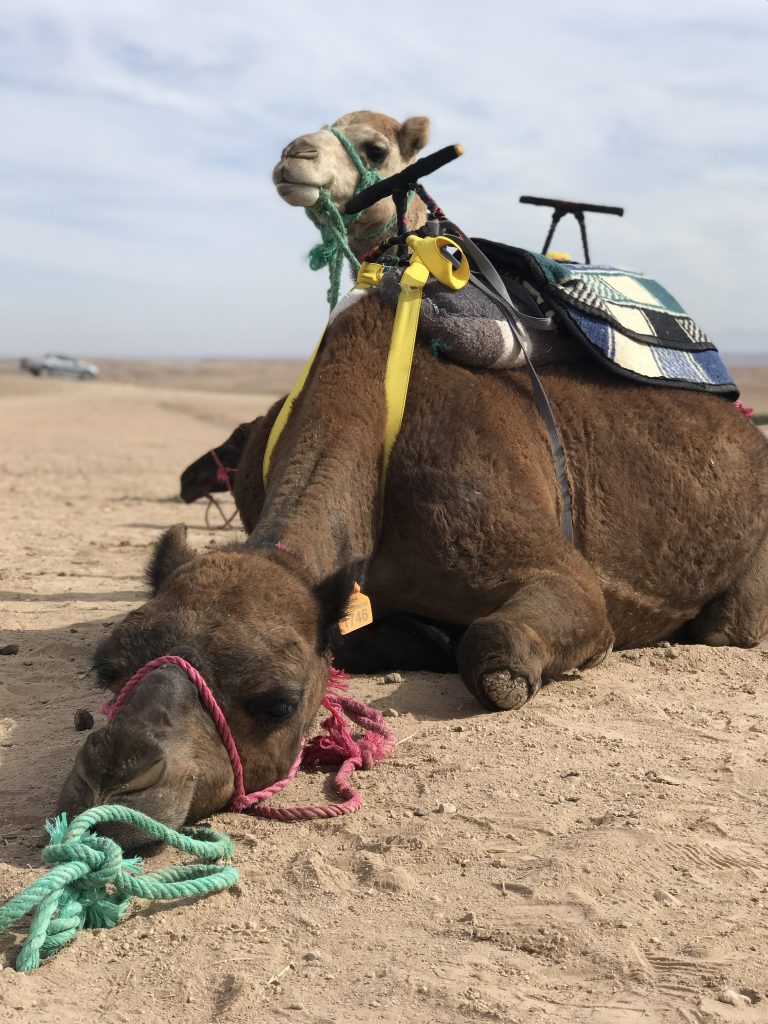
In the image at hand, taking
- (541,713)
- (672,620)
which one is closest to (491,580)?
(541,713)

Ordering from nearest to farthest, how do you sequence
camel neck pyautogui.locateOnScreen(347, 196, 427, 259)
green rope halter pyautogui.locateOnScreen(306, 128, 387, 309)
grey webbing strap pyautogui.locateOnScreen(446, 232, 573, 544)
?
grey webbing strap pyautogui.locateOnScreen(446, 232, 573, 544) → green rope halter pyautogui.locateOnScreen(306, 128, 387, 309) → camel neck pyautogui.locateOnScreen(347, 196, 427, 259)

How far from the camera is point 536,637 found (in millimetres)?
4645

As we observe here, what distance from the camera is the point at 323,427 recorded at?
478 centimetres

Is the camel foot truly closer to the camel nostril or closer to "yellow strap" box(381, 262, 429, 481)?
"yellow strap" box(381, 262, 429, 481)

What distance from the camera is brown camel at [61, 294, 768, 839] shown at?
11.2 feet

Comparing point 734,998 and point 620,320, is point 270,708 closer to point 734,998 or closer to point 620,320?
point 734,998

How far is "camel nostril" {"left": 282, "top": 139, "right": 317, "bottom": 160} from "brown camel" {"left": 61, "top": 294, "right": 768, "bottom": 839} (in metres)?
2.66

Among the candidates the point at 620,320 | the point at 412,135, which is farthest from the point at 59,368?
the point at 620,320

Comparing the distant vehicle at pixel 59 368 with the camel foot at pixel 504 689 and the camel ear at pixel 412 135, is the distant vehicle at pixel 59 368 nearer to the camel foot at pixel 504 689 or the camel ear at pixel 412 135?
the camel ear at pixel 412 135

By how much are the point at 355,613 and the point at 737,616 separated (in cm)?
298

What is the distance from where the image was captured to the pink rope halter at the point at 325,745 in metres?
3.32

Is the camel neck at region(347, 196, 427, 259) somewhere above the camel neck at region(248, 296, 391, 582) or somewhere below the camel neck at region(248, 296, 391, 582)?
above

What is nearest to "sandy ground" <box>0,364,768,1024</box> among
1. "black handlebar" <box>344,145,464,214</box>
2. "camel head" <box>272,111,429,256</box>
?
"black handlebar" <box>344,145,464,214</box>

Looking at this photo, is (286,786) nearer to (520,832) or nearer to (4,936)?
(520,832)
